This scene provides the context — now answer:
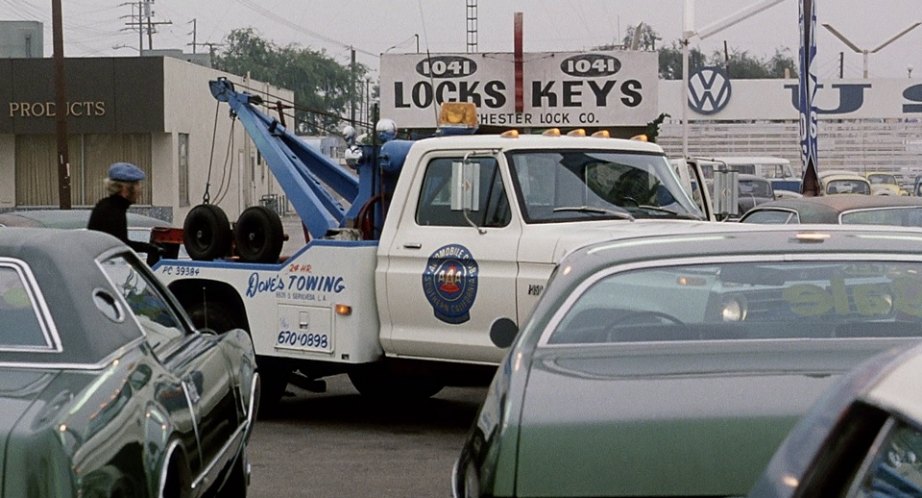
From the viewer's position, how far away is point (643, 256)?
5863 millimetres

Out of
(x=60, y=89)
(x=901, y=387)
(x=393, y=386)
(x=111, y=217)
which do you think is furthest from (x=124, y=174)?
(x=60, y=89)

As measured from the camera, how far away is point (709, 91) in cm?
5556

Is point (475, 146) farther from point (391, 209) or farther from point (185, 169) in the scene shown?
point (185, 169)

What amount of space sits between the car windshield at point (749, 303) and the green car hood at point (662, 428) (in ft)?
1.99

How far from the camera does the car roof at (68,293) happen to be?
5.28 m

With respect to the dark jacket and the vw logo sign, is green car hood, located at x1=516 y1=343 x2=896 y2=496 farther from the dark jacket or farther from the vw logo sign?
the vw logo sign

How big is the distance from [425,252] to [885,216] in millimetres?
4905

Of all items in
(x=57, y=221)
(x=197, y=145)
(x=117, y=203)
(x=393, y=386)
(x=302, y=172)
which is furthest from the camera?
(x=197, y=145)

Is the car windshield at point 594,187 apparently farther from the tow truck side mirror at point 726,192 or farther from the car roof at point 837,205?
the car roof at point 837,205

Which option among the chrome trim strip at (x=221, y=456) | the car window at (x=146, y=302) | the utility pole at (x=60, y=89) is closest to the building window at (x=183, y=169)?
the utility pole at (x=60, y=89)

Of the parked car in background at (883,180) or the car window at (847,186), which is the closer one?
the car window at (847,186)

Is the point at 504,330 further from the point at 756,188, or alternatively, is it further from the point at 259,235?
the point at 756,188

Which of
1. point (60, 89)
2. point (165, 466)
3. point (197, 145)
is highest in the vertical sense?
point (60, 89)

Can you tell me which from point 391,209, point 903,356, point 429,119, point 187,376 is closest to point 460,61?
point 429,119
